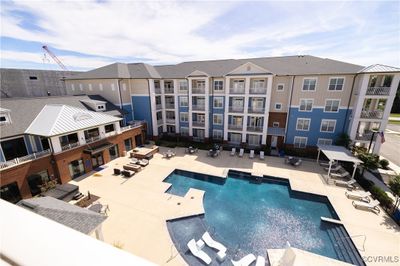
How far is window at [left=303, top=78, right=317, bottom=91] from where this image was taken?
2338 cm

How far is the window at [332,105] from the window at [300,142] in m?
4.64

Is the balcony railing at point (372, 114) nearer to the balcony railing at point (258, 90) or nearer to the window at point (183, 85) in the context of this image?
the balcony railing at point (258, 90)

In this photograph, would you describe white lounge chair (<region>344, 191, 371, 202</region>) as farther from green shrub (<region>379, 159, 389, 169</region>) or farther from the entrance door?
the entrance door

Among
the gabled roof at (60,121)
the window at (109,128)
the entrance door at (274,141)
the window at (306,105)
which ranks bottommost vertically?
the entrance door at (274,141)

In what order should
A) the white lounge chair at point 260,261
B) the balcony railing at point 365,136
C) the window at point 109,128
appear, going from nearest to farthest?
the white lounge chair at point 260,261 < the balcony railing at point 365,136 < the window at point 109,128

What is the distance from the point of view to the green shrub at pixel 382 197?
589 inches

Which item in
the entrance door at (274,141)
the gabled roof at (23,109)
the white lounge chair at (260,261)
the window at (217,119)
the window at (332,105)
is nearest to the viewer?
the white lounge chair at (260,261)

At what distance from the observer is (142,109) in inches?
1178

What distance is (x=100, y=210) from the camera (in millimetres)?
13984

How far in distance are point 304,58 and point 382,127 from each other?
13.1m

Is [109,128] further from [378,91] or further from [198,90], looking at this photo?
[378,91]

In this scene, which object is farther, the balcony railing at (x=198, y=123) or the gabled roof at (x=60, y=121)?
the balcony railing at (x=198, y=123)

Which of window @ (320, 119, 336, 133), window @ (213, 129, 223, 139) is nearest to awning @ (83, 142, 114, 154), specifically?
window @ (213, 129, 223, 139)

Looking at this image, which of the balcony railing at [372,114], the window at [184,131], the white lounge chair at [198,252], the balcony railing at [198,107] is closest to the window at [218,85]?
the balcony railing at [198,107]
